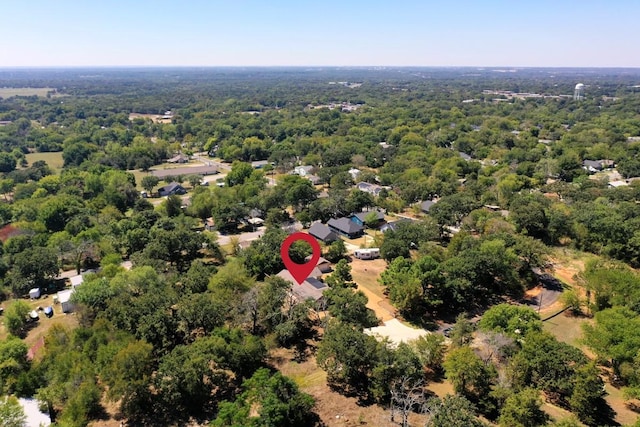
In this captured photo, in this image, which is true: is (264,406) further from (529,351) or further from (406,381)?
(529,351)

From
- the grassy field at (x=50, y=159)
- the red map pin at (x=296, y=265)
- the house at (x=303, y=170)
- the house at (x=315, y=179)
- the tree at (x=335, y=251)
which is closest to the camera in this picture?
the red map pin at (x=296, y=265)

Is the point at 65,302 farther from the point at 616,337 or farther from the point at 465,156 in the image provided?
the point at 465,156

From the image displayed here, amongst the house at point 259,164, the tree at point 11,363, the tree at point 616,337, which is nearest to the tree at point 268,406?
the tree at point 11,363

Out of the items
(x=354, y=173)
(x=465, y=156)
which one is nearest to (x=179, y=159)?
(x=354, y=173)

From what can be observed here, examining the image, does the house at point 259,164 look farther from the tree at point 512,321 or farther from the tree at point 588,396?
the tree at point 588,396

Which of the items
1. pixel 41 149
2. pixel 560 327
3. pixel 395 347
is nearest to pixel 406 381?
pixel 395 347

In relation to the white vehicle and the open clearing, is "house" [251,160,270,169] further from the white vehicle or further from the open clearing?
the open clearing
